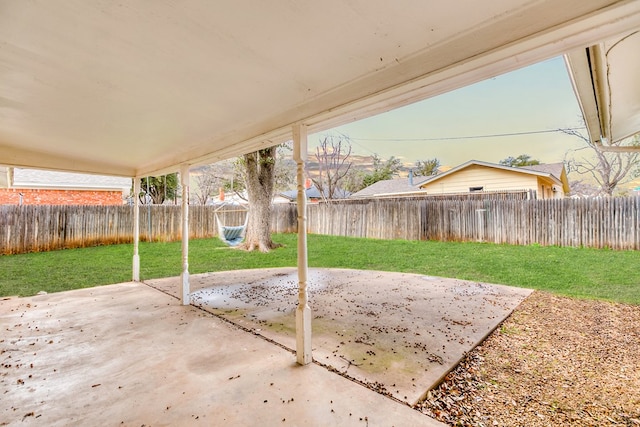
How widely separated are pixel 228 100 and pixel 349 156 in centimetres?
1744

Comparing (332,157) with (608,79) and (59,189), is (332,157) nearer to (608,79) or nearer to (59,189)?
(59,189)

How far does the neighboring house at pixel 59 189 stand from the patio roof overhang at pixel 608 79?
13.2 m

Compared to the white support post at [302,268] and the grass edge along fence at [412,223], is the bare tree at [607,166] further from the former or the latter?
the white support post at [302,268]

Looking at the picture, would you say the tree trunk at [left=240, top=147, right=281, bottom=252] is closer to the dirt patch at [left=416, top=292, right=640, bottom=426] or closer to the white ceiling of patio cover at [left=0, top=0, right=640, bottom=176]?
the white ceiling of patio cover at [left=0, top=0, right=640, bottom=176]

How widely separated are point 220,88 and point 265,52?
0.57 metres

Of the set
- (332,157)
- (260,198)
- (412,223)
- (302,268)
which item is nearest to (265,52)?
(302,268)

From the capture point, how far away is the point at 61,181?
35.0ft

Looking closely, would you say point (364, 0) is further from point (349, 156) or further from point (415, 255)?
point (349, 156)

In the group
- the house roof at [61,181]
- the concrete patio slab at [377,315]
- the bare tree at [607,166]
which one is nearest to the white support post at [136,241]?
the concrete patio slab at [377,315]

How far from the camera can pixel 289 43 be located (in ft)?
4.63

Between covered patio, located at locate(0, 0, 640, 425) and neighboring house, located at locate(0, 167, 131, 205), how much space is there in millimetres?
9653

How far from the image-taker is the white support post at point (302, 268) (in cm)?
225

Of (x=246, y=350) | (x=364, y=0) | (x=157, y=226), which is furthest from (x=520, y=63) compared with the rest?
(x=157, y=226)

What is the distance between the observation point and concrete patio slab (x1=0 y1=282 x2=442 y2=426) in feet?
5.38
